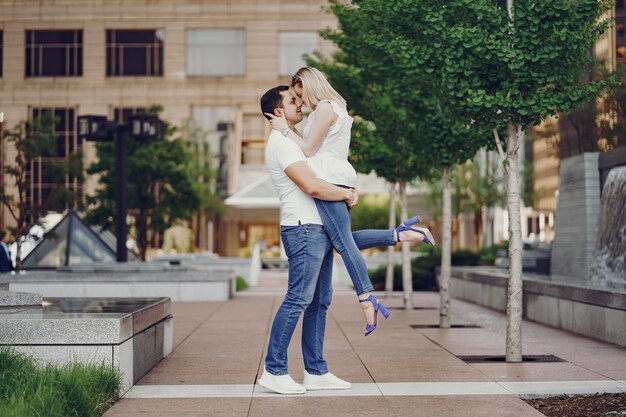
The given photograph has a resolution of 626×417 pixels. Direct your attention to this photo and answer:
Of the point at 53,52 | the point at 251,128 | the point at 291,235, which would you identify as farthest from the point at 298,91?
the point at 53,52

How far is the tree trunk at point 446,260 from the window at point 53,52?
58456 mm

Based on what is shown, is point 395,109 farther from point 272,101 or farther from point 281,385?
point 281,385

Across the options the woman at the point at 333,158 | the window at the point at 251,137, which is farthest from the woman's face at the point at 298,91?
the window at the point at 251,137

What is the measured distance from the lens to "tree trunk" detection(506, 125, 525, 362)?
1084cm

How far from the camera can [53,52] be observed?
72.2m

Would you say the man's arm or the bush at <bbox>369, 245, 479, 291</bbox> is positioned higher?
the man's arm

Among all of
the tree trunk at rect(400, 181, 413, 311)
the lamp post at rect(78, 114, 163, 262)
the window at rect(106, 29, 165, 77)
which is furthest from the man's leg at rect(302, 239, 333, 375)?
the window at rect(106, 29, 165, 77)

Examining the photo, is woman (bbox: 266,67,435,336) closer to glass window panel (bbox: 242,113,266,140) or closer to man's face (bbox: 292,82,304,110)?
man's face (bbox: 292,82,304,110)

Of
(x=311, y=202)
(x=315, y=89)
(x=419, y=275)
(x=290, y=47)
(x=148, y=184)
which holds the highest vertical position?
(x=290, y=47)

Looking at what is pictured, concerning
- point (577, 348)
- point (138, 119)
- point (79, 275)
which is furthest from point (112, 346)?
point (138, 119)

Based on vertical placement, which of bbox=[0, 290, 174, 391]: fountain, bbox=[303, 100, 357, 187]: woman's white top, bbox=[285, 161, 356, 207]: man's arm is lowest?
bbox=[0, 290, 174, 391]: fountain

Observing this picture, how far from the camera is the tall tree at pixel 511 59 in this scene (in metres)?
10.9

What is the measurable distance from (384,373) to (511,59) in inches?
139

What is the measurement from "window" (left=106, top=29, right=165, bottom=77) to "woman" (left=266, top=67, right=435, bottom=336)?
65091mm
